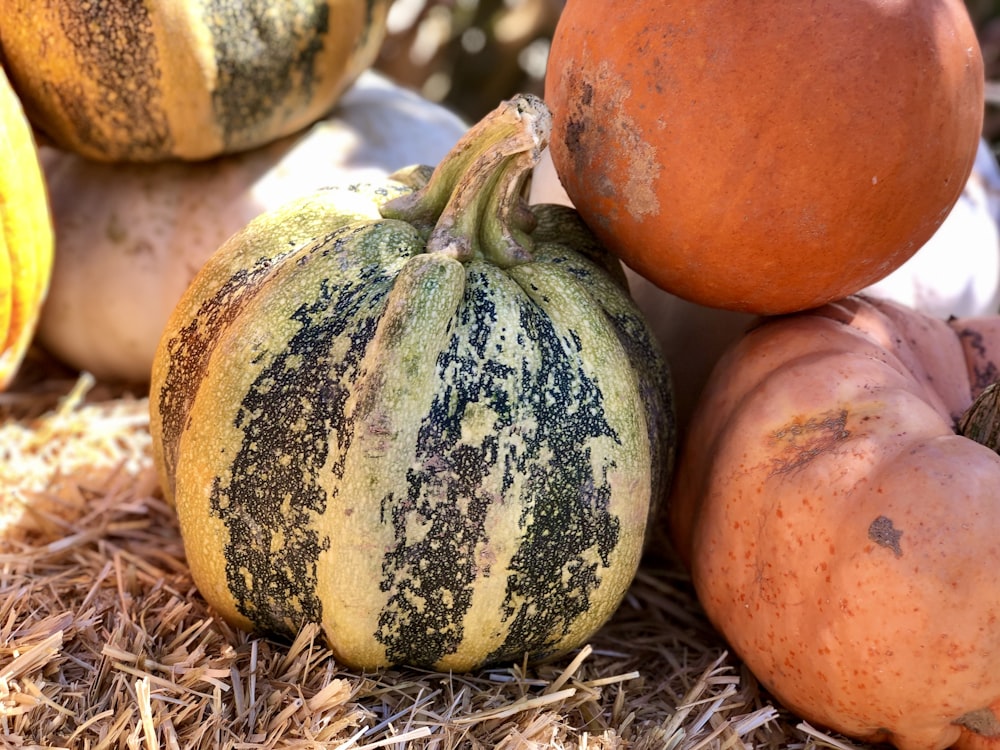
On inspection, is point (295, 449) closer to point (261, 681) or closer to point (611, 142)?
point (261, 681)

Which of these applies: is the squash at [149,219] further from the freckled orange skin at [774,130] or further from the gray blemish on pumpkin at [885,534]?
the gray blemish on pumpkin at [885,534]

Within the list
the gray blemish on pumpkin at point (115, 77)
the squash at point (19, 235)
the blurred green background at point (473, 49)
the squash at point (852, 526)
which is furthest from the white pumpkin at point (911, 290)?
the blurred green background at point (473, 49)

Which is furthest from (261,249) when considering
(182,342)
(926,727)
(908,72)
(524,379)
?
(926,727)

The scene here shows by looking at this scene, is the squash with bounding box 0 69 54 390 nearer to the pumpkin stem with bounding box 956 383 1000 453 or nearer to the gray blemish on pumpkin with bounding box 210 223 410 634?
the gray blemish on pumpkin with bounding box 210 223 410 634

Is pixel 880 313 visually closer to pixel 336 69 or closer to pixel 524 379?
pixel 524 379

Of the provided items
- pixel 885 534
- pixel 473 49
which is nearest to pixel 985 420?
pixel 885 534

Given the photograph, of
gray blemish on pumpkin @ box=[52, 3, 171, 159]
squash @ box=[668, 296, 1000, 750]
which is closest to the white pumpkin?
squash @ box=[668, 296, 1000, 750]

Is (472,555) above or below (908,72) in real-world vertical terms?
below
